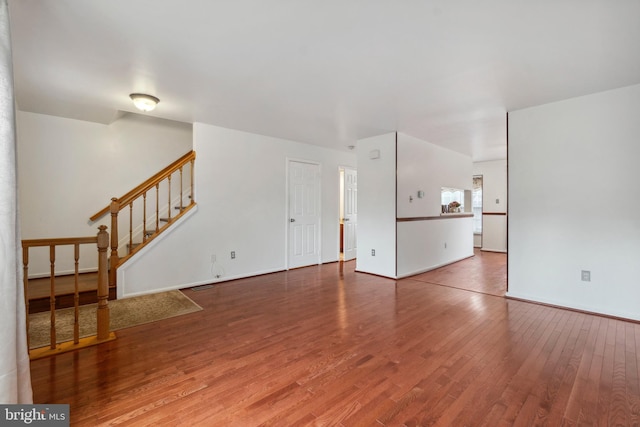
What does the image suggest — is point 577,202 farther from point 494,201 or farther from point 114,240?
point 114,240

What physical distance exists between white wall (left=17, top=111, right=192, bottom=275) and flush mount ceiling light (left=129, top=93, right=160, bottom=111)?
5.81ft

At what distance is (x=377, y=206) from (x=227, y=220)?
2.52 meters

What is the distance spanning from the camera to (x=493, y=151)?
6.32 m

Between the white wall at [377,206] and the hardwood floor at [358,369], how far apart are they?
150 centimetres

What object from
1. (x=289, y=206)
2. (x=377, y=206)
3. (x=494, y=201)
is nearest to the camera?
(x=377, y=206)

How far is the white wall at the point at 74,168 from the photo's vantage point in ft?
13.4

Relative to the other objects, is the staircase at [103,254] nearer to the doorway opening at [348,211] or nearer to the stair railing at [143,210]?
the stair railing at [143,210]

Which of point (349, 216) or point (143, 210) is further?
point (349, 216)

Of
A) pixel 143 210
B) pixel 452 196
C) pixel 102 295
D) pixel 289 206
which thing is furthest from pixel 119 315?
pixel 452 196

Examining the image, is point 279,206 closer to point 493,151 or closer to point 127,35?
point 127,35

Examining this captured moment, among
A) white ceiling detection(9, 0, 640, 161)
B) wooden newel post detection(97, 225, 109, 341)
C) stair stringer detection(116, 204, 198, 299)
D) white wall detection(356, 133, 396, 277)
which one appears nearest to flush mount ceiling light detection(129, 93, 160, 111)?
white ceiling detection(9, 0, 640, 161)

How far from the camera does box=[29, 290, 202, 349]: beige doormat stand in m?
2.68

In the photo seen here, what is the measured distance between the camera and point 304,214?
5.66 m

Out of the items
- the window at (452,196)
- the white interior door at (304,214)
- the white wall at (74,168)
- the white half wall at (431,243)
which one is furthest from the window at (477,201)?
the white wall at (74,168)
